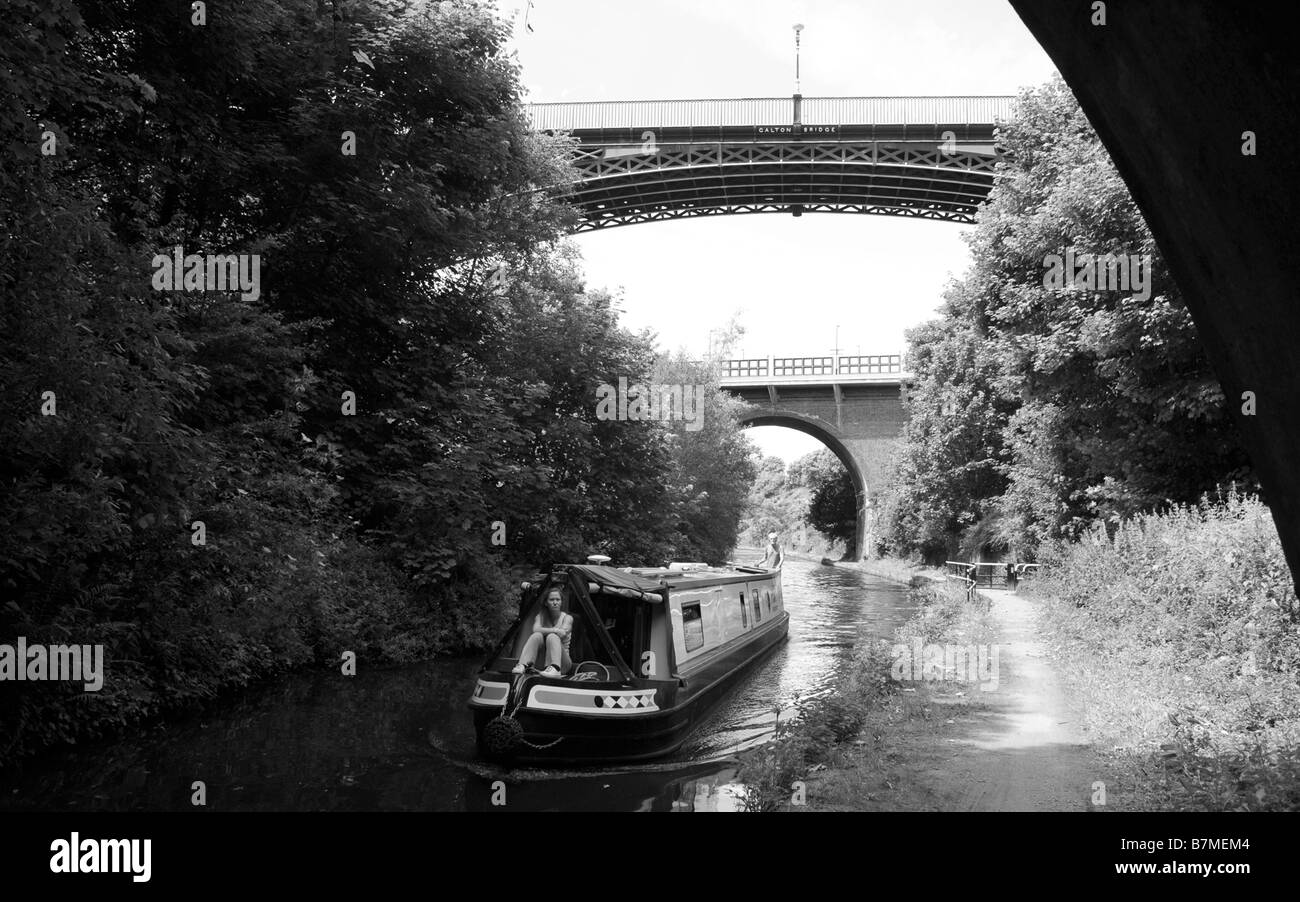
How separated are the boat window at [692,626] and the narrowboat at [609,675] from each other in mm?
18

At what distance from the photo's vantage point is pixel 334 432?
15953 millimetres

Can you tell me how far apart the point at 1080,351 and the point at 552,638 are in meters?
11.3

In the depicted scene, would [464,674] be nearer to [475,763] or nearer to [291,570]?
[291,570]

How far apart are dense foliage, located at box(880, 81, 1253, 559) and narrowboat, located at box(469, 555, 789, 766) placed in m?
7.56

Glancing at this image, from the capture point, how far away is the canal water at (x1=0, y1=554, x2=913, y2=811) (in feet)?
24.9

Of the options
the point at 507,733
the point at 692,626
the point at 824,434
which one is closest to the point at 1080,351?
the point at 692,626

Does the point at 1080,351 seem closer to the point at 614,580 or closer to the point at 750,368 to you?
the point at 614,580

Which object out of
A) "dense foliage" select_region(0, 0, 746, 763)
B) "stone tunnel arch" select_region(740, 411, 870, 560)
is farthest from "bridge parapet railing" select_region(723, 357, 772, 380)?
"dense foliage" select_region(0, 0, 746, 763)

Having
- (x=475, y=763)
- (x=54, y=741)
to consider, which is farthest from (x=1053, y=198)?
(x=54, y=741)

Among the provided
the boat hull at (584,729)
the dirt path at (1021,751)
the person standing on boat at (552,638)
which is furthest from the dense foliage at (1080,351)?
the person standing on boat at (552,638)

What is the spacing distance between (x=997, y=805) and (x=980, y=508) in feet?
92.4

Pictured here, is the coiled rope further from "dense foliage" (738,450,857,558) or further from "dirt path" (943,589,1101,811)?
"dense foliage" (738,450,857,558)

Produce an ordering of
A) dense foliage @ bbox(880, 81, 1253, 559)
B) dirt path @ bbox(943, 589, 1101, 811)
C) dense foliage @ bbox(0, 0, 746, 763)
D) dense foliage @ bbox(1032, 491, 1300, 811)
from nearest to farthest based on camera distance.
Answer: dense foliage @ bbox(1032, 491, 1300, 811)
dirt path @ bbox(943, 589, 1101, 811)
dense foliage @ bbox(0, 0, 746, 763)
dense foliage @ bbox(880, 81, 1253, 559)

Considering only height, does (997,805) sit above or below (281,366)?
below
